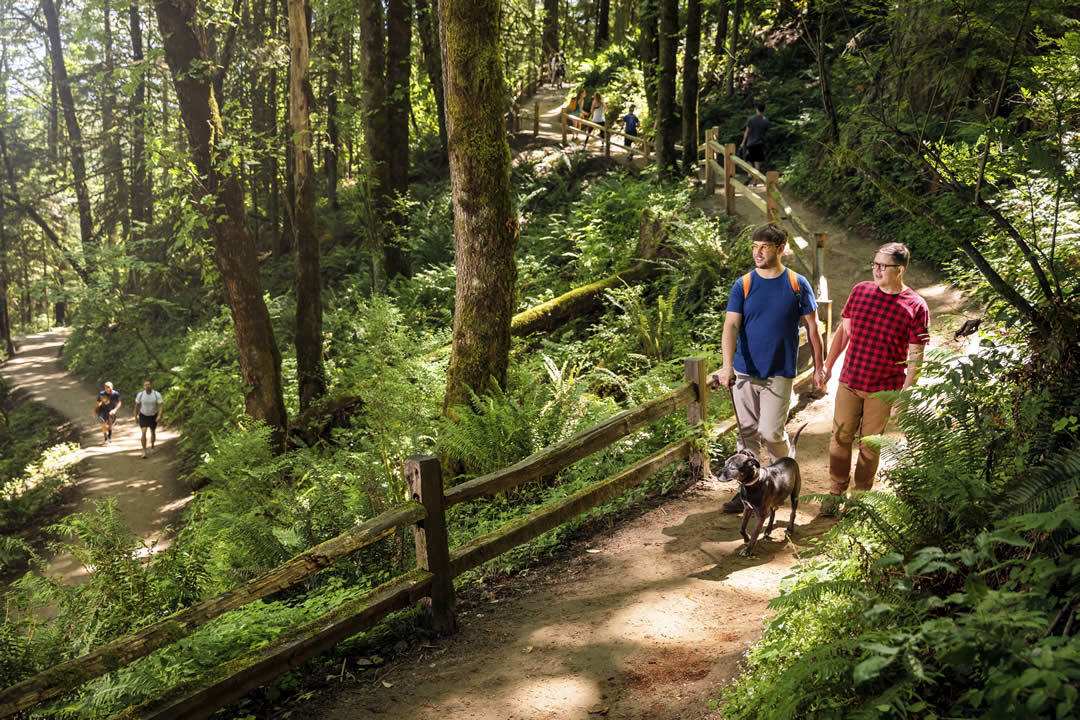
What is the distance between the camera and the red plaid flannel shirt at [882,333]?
217 inches

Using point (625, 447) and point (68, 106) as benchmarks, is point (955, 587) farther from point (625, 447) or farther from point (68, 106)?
point (68, 106)

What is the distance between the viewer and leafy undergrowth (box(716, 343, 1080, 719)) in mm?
2414

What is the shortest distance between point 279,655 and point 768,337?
423cm

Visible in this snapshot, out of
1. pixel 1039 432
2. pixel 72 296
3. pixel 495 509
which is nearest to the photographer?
pixel 1039 432

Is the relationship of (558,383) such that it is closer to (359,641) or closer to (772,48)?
(359,641)

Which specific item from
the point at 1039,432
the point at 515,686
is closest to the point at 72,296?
the point at 515,686

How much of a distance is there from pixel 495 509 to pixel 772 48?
22993 mm

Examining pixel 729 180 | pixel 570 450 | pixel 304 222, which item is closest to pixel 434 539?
pixel 570 450

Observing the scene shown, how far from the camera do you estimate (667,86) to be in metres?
17.5

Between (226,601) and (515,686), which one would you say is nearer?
(226,601)

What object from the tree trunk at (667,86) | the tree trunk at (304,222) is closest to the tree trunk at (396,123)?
the tree trunk at (304,222)

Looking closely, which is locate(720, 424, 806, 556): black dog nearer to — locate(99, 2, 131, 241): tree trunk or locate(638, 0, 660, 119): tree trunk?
locate(638, 0, 660, 119): tree trunk

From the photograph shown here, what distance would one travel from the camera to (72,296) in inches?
784

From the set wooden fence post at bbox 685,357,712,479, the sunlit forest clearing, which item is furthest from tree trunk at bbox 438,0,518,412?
wooden fence post at bbox 685,357,712,479
